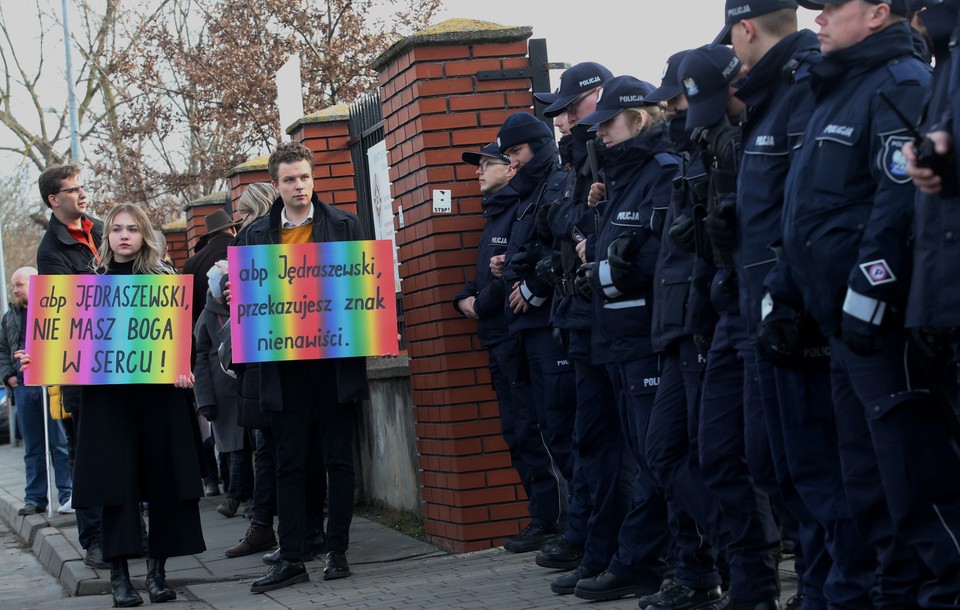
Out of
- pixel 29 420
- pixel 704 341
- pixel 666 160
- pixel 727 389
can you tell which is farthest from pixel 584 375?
pixel 29 420

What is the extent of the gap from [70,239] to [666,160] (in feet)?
14.5

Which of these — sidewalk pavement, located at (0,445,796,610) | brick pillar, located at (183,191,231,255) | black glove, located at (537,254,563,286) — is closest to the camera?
sidewalk pavement, located at (0,445,796,610)

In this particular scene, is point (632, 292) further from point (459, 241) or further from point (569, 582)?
point (459, 241)

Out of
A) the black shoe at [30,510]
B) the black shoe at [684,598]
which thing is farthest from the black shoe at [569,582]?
the black shoe at [30,510]

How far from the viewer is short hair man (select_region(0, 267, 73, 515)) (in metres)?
12.5

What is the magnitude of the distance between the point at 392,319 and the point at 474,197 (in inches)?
34.6

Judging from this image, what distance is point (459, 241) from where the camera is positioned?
817 cm

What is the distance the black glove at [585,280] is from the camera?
6.18 m

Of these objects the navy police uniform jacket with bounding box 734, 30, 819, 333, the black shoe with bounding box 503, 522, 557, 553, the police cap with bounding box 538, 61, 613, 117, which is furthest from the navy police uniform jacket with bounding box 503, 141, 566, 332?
the navy police uniform jacket with bounding box 734, 30, 819, 333

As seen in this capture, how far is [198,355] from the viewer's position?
10.4m

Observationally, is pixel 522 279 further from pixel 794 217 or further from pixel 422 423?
pixel 794 217

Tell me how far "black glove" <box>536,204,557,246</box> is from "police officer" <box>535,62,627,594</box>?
0.17m

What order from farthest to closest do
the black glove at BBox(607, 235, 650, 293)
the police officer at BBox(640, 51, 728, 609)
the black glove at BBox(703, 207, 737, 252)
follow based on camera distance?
the black glove at BBox(607, 235, 650, 293)
the police officer at BBox(640, 51, 728, 609)
the black glove at BBox(703, 207, 737, 252)

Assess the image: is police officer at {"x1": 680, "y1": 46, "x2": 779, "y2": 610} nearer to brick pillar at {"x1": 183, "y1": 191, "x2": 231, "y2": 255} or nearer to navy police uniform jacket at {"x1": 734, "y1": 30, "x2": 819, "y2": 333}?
navy police uniform jacket at {"x1": 734, "y1": 30, "x2": 819, "y2": 333}
